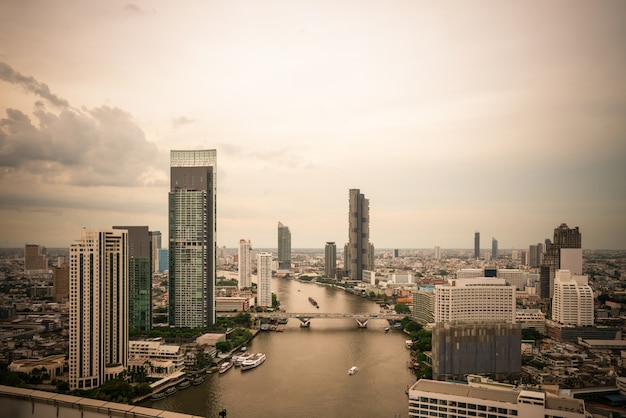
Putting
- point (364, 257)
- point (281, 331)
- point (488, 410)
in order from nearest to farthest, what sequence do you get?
1. point (488, 410)
2. point (281, 331)
3. point (364, 257)

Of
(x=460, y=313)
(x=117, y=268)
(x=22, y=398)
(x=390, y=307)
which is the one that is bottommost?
(x=390, y=307)

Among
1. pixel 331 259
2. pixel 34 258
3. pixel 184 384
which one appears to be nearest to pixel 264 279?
pixel 184 384

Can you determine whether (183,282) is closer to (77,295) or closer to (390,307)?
(77,295)

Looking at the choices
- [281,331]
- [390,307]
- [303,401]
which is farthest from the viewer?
[390,307]

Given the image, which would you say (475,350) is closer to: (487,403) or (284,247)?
(487,403)

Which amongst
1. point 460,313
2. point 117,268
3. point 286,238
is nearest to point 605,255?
point 460,313
